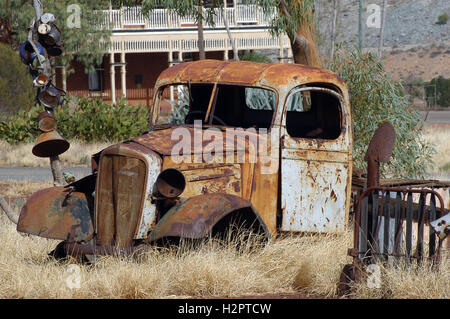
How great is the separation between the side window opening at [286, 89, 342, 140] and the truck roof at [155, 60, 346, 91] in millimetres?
291

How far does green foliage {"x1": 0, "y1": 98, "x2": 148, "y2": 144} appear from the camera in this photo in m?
19.2

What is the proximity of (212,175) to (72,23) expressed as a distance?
24539mm

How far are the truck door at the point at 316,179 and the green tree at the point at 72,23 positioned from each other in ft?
73.6

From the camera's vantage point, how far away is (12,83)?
20.6m

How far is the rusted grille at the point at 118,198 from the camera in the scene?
621 cm

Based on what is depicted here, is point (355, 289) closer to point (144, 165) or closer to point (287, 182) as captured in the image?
point (287, 182)

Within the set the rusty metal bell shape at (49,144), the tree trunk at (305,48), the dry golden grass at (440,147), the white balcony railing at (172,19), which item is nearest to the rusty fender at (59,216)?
the rusty metal bell shape at (49,144)

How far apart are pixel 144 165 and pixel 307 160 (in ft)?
5.75

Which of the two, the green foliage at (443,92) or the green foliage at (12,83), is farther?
the green foliage at (443,92)

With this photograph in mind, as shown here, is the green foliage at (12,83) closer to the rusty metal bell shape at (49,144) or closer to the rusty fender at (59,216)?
the rusty metal bell shape at (49,144)

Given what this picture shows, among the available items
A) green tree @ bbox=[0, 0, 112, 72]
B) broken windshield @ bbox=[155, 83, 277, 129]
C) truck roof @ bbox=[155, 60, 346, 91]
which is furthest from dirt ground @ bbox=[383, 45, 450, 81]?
truck roof @ bbox=[155, 60, 346, 91]
